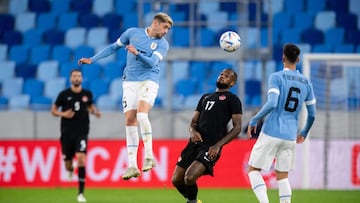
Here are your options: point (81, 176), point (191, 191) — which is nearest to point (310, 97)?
point (191, 191)

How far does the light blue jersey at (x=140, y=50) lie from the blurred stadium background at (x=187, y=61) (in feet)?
24.9

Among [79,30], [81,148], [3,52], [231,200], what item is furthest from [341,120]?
[3,52]

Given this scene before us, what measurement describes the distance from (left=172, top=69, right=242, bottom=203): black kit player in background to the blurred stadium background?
7.55 m

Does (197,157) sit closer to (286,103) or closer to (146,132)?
(146,132)

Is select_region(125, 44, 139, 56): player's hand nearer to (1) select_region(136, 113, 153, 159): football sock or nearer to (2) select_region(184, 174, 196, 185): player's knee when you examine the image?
(1) select_region(136, 113, 153, 159): football sock

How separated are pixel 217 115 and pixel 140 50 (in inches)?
53.0

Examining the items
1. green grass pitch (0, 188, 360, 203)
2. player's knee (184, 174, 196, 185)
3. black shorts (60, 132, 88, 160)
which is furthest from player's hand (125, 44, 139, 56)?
black shorts (60, 132, 88, 160)

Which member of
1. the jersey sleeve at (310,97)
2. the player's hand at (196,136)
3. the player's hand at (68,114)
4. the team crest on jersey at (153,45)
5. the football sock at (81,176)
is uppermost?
the team crest on jersey at (153,45)

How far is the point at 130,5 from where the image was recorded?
22938 mm

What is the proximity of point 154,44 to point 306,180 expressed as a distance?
8.18 metres

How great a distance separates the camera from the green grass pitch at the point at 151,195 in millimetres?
14250

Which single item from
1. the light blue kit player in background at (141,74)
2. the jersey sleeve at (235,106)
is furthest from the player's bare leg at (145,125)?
the jersey sleeve at (235,106)

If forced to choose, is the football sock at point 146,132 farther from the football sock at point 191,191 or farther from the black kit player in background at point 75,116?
the black kit player in background at point 75,116

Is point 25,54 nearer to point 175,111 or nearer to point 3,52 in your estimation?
point 3,52
